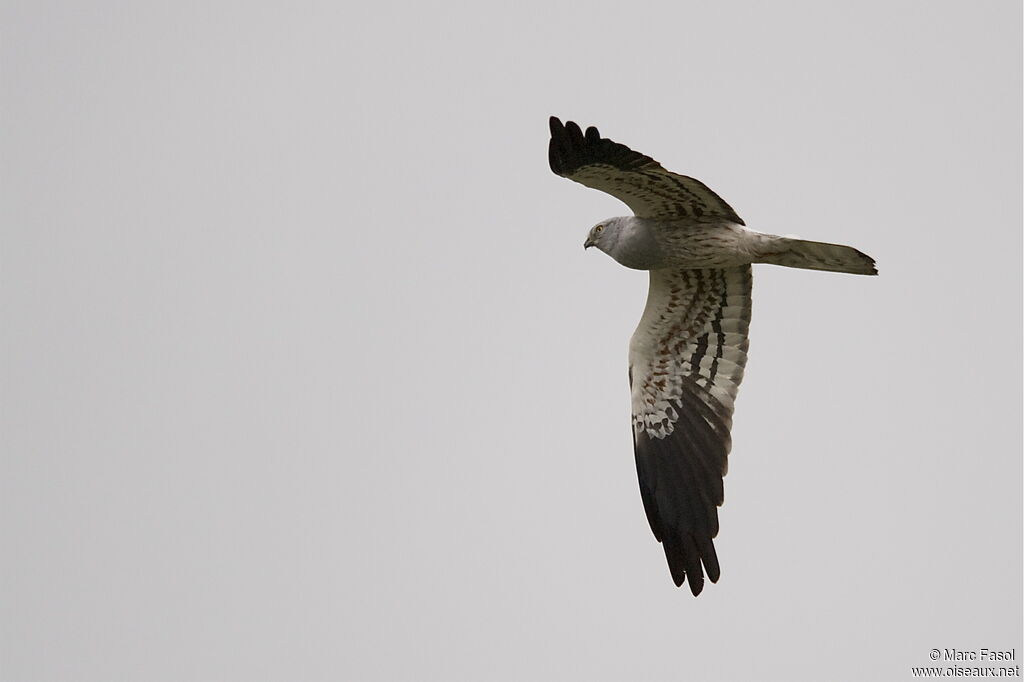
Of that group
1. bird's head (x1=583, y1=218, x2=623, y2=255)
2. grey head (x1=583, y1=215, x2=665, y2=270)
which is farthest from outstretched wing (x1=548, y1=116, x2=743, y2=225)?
bird's head (x1=583, y1=218, x2=623, y2=255)

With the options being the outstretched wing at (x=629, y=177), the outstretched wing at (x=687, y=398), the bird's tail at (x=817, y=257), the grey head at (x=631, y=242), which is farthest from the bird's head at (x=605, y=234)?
the bird's tail at (x=817, y=257)

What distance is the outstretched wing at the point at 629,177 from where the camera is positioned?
34.9 feet

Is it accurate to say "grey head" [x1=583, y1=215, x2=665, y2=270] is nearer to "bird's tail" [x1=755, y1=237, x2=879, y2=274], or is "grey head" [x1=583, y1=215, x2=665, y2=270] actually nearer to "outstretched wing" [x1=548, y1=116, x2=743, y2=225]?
"outstretched wing" [x1=548, y1=116, x2=743, y2=225]

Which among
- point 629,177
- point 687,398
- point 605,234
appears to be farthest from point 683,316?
point 629,177

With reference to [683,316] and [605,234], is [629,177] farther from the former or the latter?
[683,316]

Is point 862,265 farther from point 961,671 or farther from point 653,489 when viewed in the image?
point 961,671

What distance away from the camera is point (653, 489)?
495 inches

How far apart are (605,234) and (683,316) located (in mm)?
1169

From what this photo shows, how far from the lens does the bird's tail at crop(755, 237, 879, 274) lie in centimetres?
1134

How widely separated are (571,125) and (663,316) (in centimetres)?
273

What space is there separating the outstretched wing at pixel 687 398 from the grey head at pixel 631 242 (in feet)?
1.87

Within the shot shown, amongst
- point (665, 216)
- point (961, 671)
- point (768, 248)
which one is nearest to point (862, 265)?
point (768, 248)

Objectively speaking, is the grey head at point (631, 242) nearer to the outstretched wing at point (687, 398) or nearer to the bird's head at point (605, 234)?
the bird's head at point (605, 234)

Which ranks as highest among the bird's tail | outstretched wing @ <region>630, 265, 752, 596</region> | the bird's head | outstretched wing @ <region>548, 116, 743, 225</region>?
outstretched wing @ <region>548, 116, 743, 225</region>
